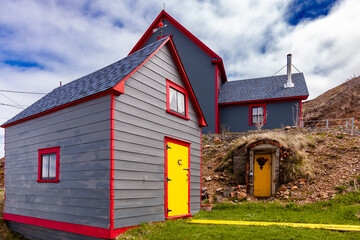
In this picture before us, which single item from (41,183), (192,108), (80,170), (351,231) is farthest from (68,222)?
(351,231)

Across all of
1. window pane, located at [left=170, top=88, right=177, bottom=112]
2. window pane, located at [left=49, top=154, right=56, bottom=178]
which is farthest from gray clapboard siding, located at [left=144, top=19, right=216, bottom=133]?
window pane, located at [left=49, top=154, right=56, bottom=178]

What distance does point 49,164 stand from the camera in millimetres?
8844

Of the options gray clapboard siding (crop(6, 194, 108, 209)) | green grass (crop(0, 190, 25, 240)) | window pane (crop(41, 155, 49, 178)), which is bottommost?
green grass (crop(0, 190, 25, 240))

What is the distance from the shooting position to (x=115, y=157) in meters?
6.87

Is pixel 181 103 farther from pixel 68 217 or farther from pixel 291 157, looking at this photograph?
pixel 291 157

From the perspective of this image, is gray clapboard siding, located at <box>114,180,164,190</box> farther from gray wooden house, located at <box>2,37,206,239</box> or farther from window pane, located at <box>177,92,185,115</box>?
window pane, located at <box>177,92,185,115</box>

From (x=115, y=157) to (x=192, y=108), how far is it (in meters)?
4.89

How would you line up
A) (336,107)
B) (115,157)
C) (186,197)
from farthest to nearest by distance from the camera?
1. (336,107)
2. (186,197)
3. (115,157)

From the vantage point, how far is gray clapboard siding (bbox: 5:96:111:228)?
691 cm

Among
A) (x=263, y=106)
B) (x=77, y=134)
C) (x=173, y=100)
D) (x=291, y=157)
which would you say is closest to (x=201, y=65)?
(x=263, y=106)

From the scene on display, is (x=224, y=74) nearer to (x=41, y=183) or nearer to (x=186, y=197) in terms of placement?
(x=186, y=197)

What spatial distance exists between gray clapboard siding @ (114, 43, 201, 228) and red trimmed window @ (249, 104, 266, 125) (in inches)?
524

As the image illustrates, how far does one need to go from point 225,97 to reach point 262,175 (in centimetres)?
1028

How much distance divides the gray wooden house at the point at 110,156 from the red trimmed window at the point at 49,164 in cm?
3
